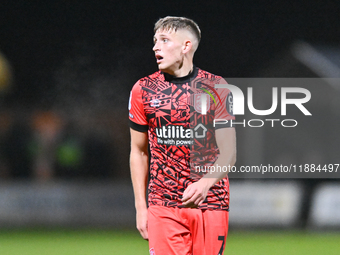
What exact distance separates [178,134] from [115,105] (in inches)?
151

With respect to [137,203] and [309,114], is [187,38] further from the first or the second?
[309,114]

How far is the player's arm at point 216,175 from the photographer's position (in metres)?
2.27

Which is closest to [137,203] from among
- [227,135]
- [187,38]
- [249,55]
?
[227,135]

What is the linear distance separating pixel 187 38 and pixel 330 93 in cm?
412

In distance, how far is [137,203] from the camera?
245cm

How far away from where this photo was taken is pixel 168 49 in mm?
2418

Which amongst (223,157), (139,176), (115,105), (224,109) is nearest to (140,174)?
(139,176)

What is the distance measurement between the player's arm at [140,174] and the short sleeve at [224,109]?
1.36 feet

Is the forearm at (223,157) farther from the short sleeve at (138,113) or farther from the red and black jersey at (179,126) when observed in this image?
the short sleeve at (138,113)

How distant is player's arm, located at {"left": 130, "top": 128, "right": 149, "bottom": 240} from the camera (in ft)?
8.00

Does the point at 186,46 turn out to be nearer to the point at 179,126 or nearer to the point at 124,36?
the point at 179,126

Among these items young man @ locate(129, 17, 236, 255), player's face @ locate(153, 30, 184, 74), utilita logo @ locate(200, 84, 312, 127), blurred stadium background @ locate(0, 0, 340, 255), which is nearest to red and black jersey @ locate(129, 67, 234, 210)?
young man @ locate(129, 17, 236, 255)

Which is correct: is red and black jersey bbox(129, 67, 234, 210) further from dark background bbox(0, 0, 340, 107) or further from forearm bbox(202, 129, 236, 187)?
dark background bbox(0, 0, 340, 107)

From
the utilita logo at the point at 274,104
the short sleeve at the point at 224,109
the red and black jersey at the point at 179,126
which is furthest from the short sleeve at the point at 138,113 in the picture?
the utilita logo at the point at 274,104
